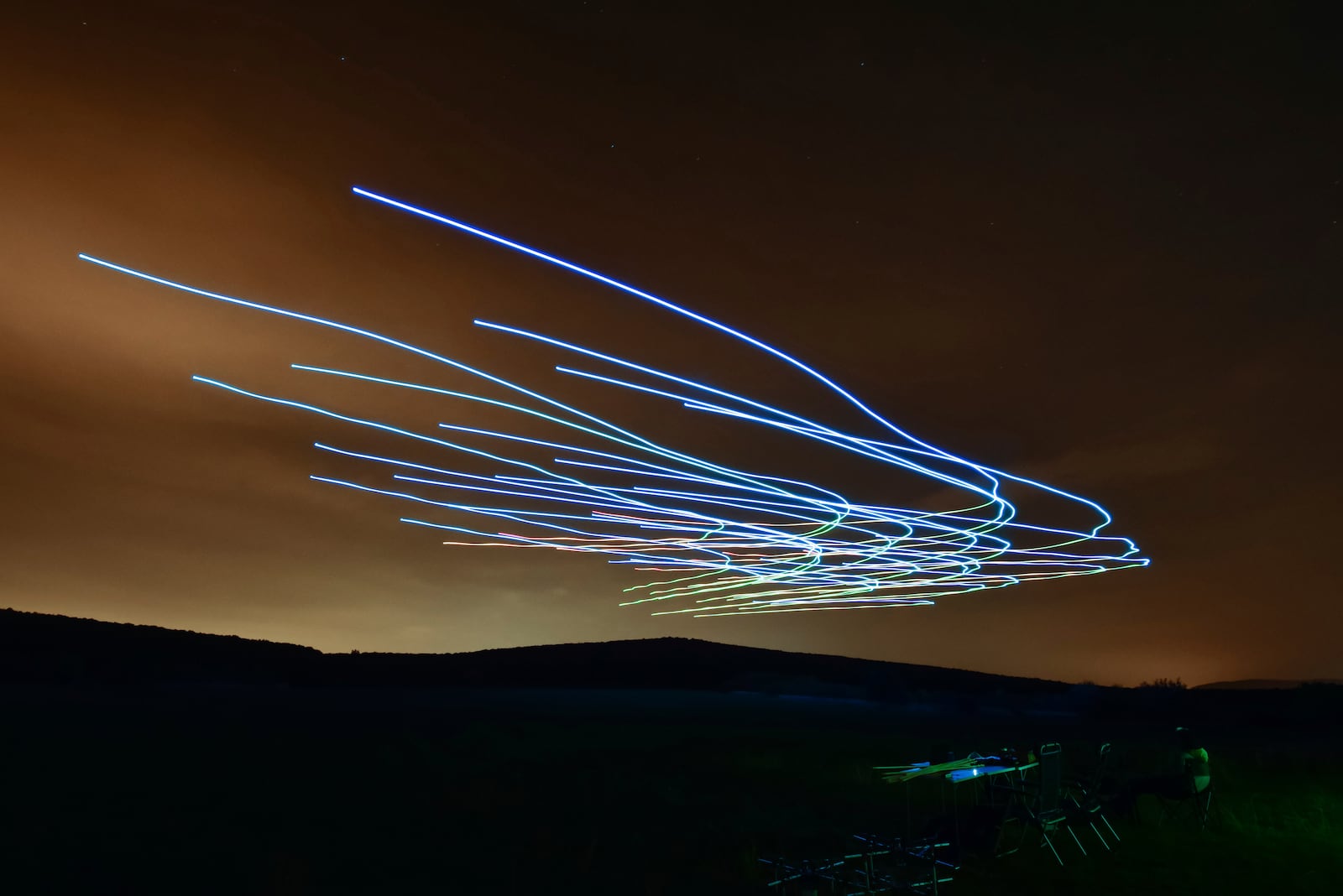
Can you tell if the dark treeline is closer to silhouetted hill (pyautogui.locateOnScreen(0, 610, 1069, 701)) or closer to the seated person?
silhouetted hill (pyautogui.locateOnScreen(0, 610, 1069, 701))

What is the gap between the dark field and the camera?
19.7ft

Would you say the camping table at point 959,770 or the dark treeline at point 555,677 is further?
the dark treeline at point 555,677

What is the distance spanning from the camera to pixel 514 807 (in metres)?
8.31

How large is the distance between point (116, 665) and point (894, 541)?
2066cm

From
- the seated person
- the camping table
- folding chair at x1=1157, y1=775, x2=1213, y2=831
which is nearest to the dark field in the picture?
folding chair at x1=1157, y1=775, x2=1213, y2=831

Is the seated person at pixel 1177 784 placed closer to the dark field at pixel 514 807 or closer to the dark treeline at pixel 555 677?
the dark field at pixel 514 807

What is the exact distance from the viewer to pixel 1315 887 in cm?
581

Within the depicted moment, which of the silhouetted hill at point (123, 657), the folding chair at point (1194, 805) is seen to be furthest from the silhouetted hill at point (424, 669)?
the folding chair at point (1194, 805)

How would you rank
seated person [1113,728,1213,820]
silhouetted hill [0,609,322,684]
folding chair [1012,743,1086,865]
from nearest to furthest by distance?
folding chair [1012,743,1086,865], seated person [1113,728,1213,820], silhouetted hill [0,609,322,684]

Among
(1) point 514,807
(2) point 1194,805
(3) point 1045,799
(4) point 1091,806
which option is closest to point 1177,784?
(2) point 1194,805

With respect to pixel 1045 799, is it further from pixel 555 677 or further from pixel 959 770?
pixel 555 677

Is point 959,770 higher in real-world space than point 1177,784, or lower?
higher

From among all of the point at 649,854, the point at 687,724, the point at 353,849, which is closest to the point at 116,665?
the point at 687,724

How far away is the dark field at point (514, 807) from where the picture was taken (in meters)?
6.00
